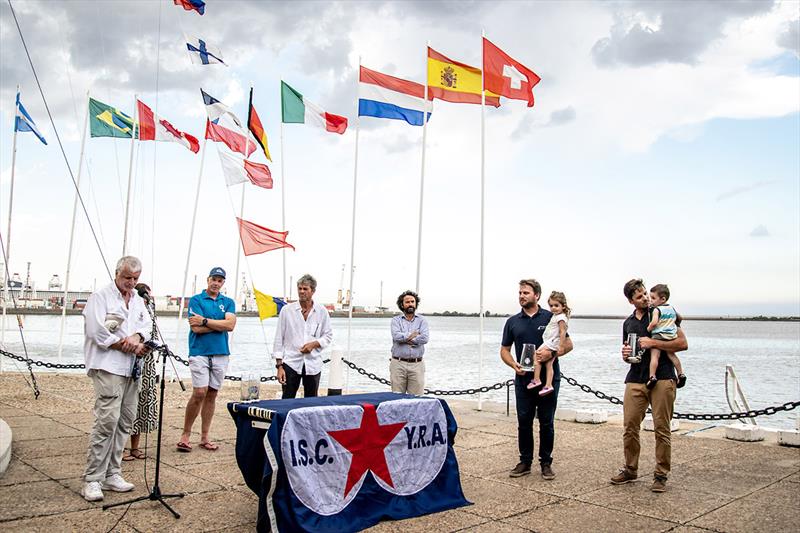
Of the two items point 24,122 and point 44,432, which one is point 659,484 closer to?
point 44,432

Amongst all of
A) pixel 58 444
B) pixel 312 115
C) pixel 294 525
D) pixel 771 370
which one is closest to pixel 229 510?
pixel 294 525

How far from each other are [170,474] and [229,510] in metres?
1.28

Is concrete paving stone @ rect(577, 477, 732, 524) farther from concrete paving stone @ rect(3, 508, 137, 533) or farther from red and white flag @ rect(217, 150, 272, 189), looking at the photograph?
red and white flag @ rect(217, 150, 272, 189)

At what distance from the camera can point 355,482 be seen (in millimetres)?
4762

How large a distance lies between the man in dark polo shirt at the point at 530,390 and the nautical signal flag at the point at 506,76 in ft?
Answer: 20.0

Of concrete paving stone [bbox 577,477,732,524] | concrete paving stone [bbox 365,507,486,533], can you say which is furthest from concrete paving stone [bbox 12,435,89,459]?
concrete paving stone [bbox 577,477,732,524]

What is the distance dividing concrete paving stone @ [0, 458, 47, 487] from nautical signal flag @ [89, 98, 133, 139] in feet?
39.6

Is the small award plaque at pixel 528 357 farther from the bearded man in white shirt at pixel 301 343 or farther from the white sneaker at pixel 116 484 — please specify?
the white sneaker at pixel 116 484

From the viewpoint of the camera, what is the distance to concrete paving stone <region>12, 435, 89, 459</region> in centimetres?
654

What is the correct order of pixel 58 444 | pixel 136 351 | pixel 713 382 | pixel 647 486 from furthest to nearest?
pixel 713 382
pixel 58 444
pixel 647 486
pixel 136 351

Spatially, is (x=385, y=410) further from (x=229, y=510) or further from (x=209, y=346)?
(x=209, y=346)

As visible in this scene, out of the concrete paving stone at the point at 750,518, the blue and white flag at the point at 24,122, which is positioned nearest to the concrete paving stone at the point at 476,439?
the concrete paving stone at the point at 750,518

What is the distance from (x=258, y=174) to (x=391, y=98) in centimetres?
379

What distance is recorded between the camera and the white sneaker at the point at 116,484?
5.22 metres
